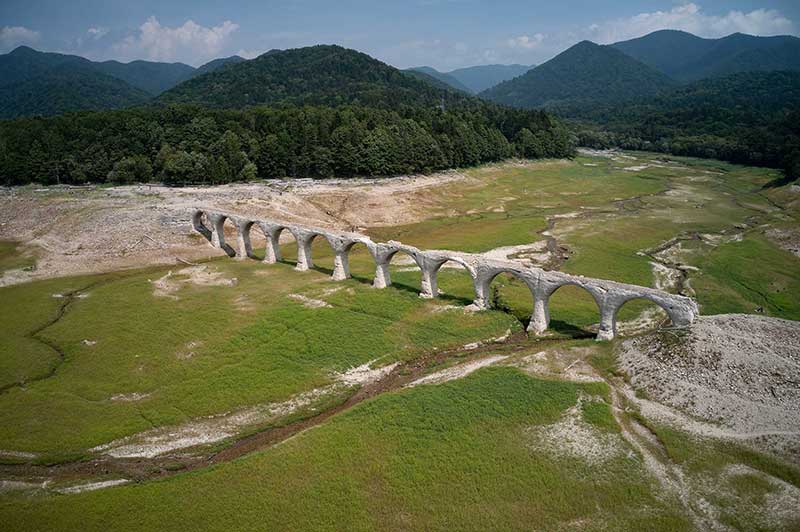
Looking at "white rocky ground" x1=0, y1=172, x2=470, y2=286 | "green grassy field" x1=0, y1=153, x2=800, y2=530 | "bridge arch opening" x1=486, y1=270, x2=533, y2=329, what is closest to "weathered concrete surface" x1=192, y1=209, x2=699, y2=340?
"bridge arch opening" x1=486, y1=270, x2=533, y2=329

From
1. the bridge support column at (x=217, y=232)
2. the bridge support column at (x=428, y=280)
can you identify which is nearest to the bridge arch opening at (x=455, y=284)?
the bridge support column at (x=428, y=280)

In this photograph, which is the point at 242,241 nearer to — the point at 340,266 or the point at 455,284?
the point at 340,266

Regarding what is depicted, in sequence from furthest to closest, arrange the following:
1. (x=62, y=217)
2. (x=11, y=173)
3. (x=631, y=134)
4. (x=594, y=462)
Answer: (x=631, y=134) < (x=11, y=173) < (x=62, y=217) < (x=594, y=462)

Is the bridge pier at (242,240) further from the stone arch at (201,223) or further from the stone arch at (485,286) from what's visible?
the stone arch at (485,286)

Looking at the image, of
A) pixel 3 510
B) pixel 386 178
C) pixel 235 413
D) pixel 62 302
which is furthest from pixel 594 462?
pixel 386 178

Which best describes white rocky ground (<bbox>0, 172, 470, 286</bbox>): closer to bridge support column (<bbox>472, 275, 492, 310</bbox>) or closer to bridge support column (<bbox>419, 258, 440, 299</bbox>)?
bridge support column (<bbox>419, 258, 440, 299</bbox>)

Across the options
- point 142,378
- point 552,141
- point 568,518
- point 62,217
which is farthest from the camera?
point 552,141

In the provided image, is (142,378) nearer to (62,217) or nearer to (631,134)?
(62,217)
